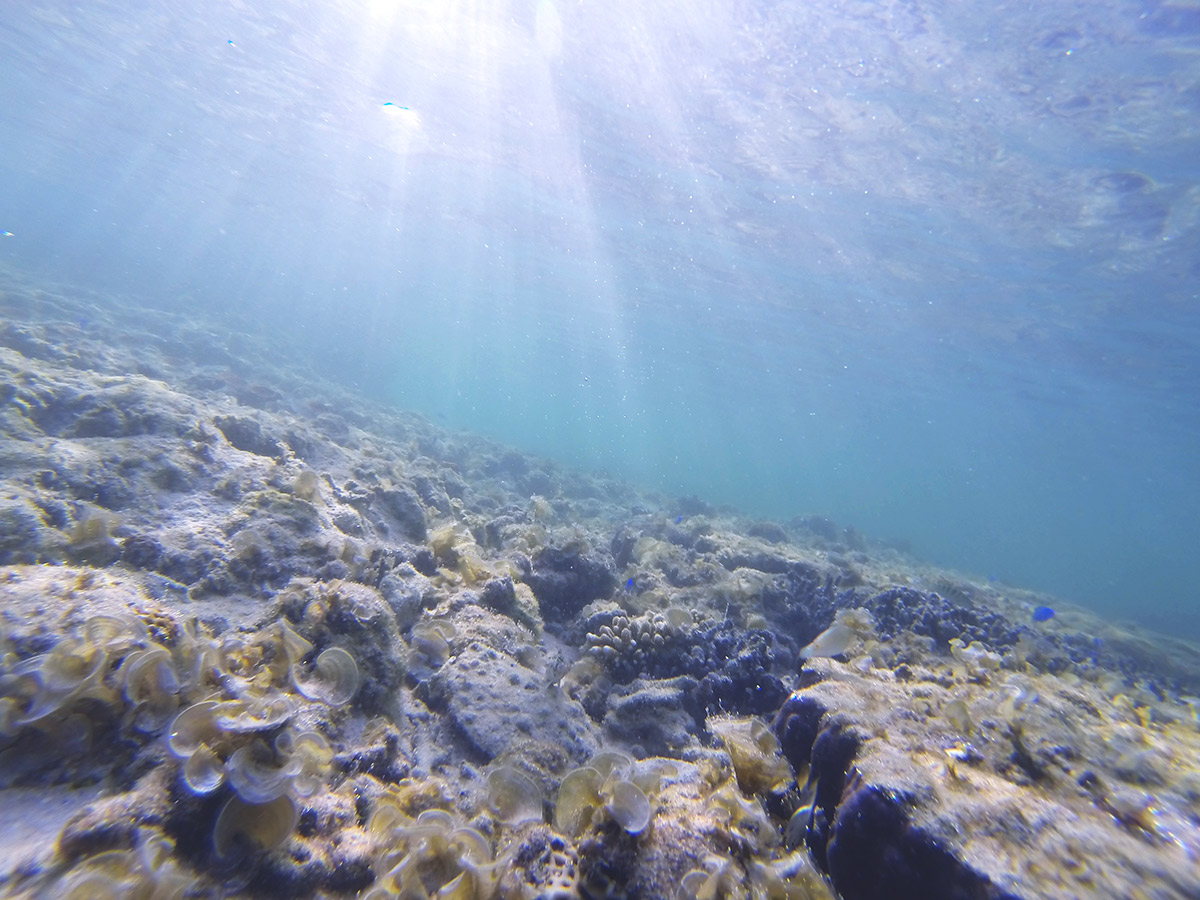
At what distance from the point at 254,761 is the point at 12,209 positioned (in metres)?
180

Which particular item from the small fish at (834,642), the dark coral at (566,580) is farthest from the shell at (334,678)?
the small fish at (834,642)

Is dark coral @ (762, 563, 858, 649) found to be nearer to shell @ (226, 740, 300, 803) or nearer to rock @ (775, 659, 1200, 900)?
rock @ (775, 659, 1200, 900)

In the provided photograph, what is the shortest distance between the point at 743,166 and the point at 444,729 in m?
20.4

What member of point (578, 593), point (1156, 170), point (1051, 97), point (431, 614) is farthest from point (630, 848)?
point (1156, 170)

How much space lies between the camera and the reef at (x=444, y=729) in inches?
80.2

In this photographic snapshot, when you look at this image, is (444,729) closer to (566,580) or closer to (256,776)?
(256,776)

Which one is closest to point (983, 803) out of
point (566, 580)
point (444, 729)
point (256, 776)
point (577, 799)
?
point (577, 799)

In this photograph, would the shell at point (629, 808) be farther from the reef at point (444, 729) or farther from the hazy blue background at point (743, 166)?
the hazy blue background at point (743, 166)

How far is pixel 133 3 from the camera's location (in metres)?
21.0

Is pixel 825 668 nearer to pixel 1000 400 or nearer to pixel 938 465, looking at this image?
pixel 1000 400

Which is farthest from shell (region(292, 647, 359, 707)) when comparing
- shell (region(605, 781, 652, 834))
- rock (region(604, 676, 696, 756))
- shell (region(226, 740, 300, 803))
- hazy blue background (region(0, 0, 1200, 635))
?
hazy blue background (region(0, 0, 1200, 635))

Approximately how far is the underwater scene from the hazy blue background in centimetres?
18

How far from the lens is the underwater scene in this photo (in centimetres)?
217

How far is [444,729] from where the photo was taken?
381 centimetres
